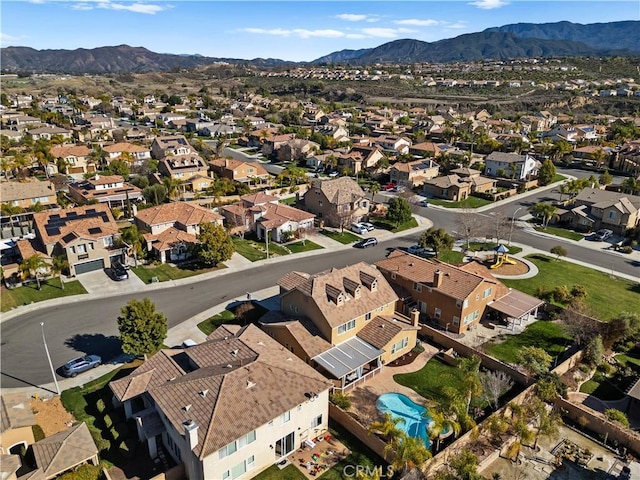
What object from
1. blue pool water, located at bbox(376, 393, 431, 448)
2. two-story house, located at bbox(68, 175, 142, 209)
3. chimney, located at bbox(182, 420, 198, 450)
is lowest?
blue pool water, located at bbox(376, 393, 431, 448)

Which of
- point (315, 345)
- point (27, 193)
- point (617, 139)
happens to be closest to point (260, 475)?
point (315, 345)

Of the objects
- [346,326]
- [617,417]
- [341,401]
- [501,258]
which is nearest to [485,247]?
[501,258]

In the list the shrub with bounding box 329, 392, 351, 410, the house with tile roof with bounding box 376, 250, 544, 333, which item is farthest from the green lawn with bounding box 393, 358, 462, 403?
the house with tile roof with bounding box 376, 250, 544, 333

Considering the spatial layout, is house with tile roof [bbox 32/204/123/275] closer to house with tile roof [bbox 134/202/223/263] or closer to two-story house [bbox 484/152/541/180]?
house with tile roof [bbox 134/202/223/263]

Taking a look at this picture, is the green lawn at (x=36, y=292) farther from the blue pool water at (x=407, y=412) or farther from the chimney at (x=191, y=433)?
the blue pool water at (x=407, y=412)

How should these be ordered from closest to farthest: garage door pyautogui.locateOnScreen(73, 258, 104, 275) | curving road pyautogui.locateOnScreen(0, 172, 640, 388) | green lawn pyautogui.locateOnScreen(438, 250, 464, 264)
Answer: curving road pyautogui.locateOnScreen(0, 172, 640, 388) < garage door pyautogui.locateOnScreen(73, 258, 104, 275) < green lawn pyautogui.locateOnScreen(438, 250, 464, 264)
